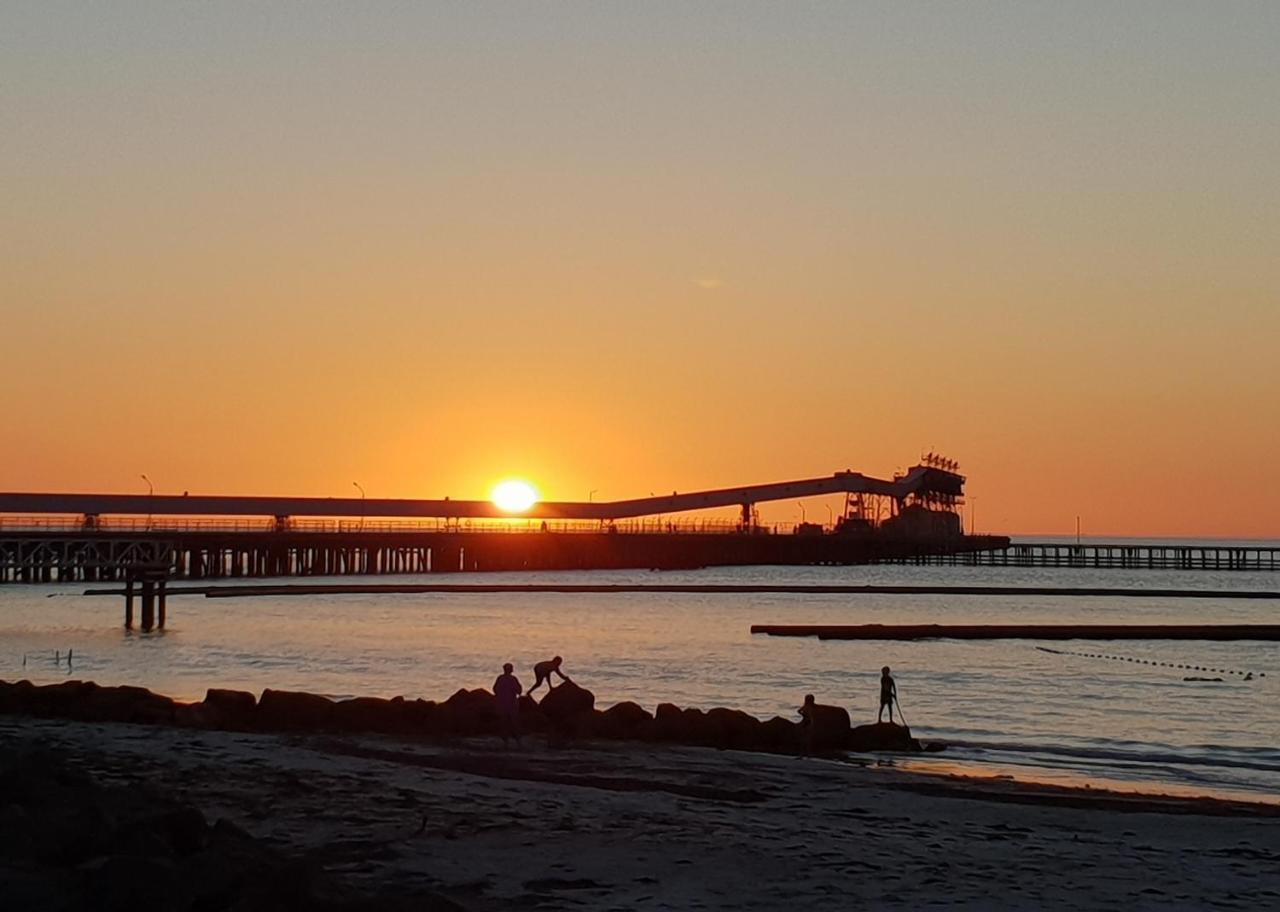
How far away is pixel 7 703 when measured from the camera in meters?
27.9

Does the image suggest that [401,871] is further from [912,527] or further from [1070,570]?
[1070,570]

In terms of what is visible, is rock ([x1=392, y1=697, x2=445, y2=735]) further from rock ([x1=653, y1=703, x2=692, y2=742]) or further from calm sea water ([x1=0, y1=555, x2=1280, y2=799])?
calm sea water ([x1=0, y1=555, x2=1280, y2=799])

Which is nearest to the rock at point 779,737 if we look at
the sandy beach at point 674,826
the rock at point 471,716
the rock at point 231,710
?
the sandy beach at point 674,826

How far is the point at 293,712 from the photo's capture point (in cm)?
2586

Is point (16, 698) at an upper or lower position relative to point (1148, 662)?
upper

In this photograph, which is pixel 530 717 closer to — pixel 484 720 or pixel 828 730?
pixel 484 720

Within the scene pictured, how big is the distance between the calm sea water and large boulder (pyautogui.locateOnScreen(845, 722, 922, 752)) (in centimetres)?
85

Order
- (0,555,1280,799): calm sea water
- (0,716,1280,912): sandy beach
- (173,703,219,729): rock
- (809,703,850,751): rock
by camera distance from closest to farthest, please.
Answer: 1. (0,716,1280,912): sandy beach
2. (173,703,219,729): rock
3. (809,703,850,751): rock
4. (0,555,1280,799): calm sea water

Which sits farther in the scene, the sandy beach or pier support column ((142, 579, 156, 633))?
pier support column ((142, 579, 156, 633))

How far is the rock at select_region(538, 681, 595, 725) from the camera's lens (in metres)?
25.3

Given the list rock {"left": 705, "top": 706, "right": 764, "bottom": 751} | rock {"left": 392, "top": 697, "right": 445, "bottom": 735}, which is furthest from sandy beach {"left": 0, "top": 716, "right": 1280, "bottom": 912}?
rock {"left": 705, "top": 706, "right": 764, "bottom": 751}

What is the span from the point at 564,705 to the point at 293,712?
4562 millimetres

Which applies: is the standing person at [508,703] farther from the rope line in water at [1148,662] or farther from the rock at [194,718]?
the rope line in water at [1148,662]

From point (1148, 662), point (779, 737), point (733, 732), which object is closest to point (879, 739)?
point (779, 737)
